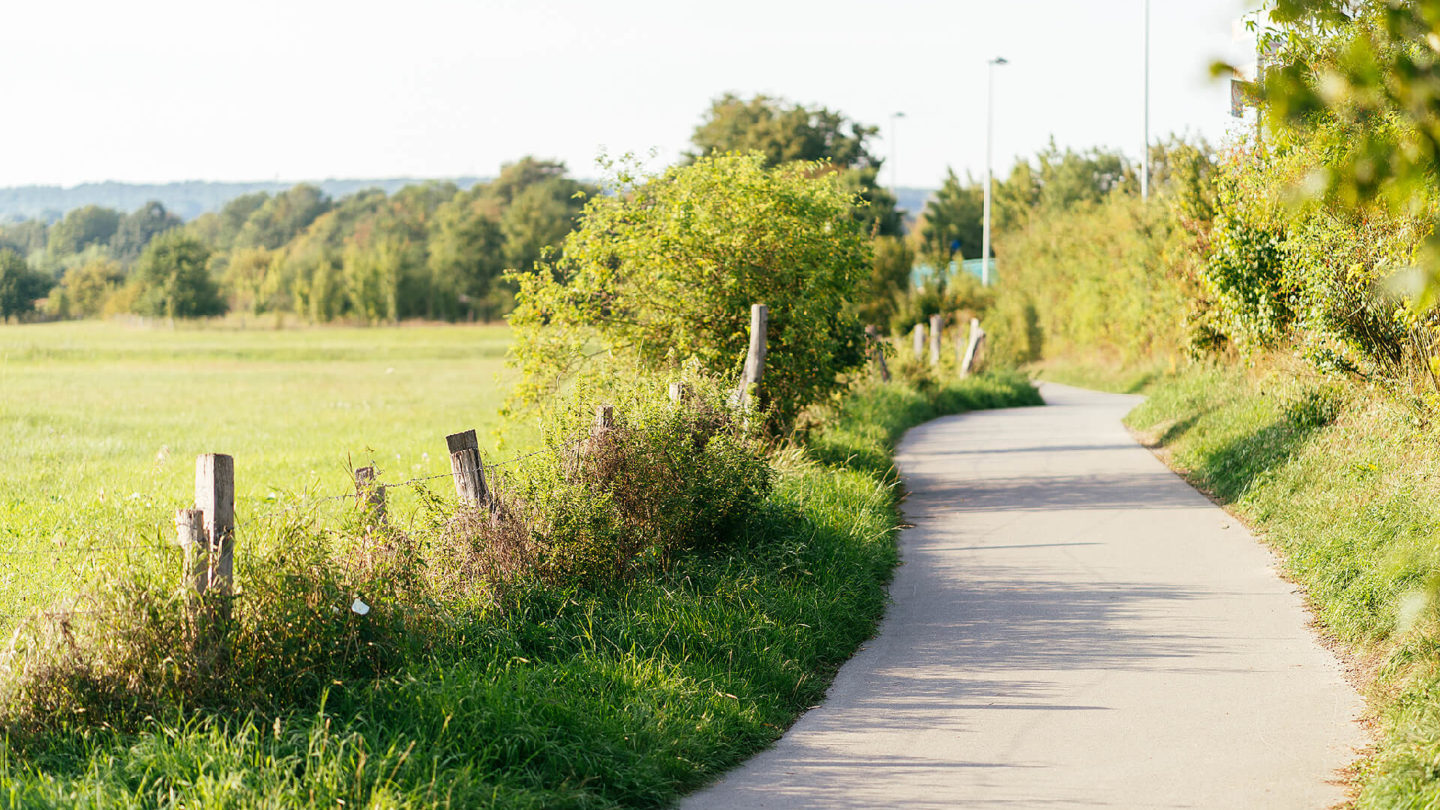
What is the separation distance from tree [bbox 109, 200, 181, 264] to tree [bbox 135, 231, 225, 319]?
68650mm

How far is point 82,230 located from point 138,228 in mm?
9574

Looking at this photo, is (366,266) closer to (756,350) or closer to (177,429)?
(177,429)

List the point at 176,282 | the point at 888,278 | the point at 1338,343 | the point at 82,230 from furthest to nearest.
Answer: the point at 82,230 → the point at 176,282 → the point at 888,278 → the point at 1338,343

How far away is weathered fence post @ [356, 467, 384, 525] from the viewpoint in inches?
257

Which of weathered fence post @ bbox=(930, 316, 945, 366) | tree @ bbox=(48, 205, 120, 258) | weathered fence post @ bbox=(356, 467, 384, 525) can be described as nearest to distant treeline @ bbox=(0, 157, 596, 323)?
tree @ bbox=(48, 205, 120, 258)

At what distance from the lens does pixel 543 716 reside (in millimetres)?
5430

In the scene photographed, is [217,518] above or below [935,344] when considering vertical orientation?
below

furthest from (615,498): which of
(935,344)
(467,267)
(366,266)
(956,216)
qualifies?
(366,266)

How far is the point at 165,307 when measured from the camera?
355ft

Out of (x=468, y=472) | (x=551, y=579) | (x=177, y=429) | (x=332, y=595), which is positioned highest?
(x=468, y=472)

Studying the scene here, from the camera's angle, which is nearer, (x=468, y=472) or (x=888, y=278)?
(x=468, y=472)

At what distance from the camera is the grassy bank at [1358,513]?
17.4 ft

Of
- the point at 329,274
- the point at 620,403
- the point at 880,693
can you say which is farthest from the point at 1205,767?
the point at 329,274

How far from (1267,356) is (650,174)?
30.1 feet
